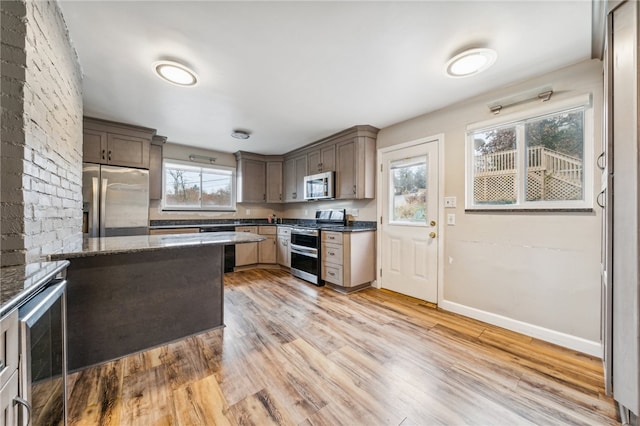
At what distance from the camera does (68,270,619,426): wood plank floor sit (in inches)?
54.2

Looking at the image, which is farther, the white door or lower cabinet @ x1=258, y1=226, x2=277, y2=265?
lower cabinet @ x1=258, y1=226, x2=277, y2=265

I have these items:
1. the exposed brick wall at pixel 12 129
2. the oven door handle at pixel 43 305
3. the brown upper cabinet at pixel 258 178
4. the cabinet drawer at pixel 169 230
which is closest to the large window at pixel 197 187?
the brown upper cabinet at pixel 258 178

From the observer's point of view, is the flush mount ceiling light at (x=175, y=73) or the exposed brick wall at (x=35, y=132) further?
the flush mount ceiling light at (x=175, y=73)

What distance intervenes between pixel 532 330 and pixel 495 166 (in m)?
1.56

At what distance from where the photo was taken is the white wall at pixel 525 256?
6.52ft

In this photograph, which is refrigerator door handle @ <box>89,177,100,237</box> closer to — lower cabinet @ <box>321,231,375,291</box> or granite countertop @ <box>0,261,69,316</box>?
granite countertop @ <box>0,261,69,316</box>

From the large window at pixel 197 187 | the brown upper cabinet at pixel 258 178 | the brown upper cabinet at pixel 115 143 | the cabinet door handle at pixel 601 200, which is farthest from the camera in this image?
the brown upper cabinet at pixel 258 178

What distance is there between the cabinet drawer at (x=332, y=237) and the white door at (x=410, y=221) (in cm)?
64

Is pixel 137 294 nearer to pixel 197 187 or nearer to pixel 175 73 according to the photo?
pixel 175 73

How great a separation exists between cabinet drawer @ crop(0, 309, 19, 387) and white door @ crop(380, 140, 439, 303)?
3.16 metres

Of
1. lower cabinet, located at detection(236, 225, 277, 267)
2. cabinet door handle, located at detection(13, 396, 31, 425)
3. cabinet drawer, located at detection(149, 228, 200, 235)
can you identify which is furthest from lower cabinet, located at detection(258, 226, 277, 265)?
cabinet door handle, located at detection(13, 396, 31, 425)

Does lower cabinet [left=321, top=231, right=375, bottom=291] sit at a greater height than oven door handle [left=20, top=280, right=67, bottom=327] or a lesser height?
lesser

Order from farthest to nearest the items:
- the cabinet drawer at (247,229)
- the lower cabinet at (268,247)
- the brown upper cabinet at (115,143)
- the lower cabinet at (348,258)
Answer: the lower cabinet at (268,247) → the cabinet drawer at (247,229) → the lower cabinet at (348,258) → the brown upper cabinet at (115,143)

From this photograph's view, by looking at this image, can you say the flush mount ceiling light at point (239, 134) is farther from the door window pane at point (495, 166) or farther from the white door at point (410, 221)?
the door window pane at point (495, 166)
